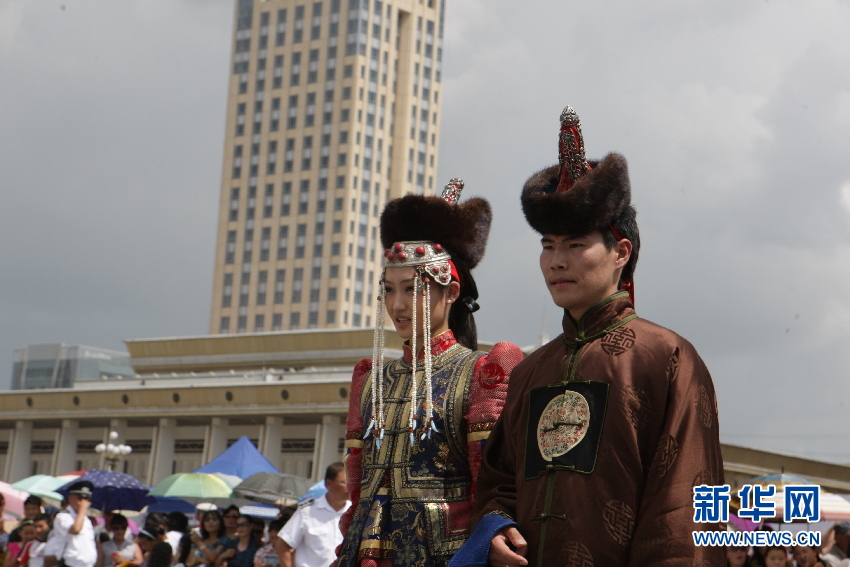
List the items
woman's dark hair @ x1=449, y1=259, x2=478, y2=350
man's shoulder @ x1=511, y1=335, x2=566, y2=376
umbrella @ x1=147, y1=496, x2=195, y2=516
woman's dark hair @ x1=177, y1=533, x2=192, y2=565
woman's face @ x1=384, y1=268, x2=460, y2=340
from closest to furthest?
1. man's shoulder @ x1=511, y1=335, x2=566, y2=376
2. woman's face @ x1=384, y1=268, x2=460, y2=340
3. woman's dark hair @ x1=449, y1=259, x2=478, y2=350
4. woman's dark hair @ x1=177, y1=533, x2=192, y2=565
5. umbrella @ x1=147, y1=496, x2=195, y2=516

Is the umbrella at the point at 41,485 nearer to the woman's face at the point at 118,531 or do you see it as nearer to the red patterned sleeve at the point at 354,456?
the woman's face at the point at 118,531

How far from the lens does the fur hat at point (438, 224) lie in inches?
163

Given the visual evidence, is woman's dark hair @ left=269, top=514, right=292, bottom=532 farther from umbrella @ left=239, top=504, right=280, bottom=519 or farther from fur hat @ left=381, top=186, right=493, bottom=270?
umbrella @ left=239, top=504, right=280, bottom=519

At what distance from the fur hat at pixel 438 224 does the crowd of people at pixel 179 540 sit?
7.88ft

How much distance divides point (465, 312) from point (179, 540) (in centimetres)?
733

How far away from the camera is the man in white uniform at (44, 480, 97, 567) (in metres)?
9.23

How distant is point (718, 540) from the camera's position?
270 cm

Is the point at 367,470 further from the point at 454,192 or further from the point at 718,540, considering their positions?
the point at 718,540

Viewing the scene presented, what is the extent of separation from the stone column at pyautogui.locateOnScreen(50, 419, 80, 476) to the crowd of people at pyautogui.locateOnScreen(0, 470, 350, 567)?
41.1 meters

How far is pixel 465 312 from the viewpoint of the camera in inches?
168

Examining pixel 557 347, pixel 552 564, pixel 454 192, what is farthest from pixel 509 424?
pixel 454 192

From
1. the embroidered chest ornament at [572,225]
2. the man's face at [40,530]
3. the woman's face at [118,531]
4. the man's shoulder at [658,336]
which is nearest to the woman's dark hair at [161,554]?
the woman's face at [118,531]

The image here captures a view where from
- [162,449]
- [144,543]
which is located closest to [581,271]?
[144,543]

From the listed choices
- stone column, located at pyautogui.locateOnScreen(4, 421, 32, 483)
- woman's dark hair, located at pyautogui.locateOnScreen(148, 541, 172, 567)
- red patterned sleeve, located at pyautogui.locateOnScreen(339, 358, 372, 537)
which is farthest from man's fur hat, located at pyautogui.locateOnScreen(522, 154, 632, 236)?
stone column, located at pyautogui.locateOnScreen(4, 421, 32, 483)
